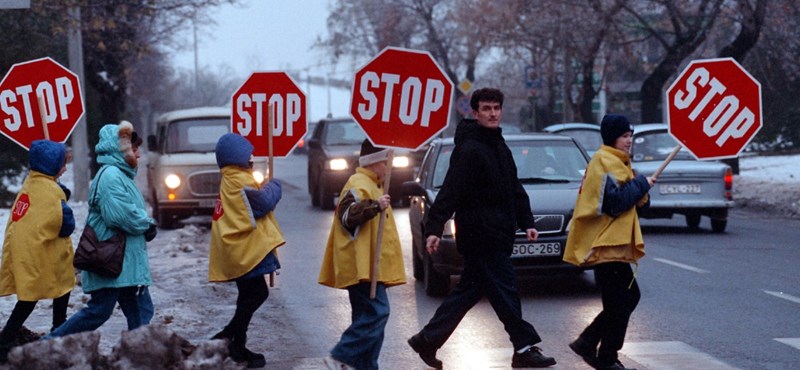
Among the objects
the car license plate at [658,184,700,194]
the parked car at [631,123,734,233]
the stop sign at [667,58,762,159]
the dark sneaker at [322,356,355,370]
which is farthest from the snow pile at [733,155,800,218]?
the dark sneaker at [322,356,355,370]

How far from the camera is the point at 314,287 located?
44.7 feet

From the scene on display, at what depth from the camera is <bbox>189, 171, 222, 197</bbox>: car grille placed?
2147cm

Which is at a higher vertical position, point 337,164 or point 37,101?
point 37,101

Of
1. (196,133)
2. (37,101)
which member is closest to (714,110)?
(37,101)

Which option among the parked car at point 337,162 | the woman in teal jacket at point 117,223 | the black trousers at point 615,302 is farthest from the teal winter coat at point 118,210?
the parked car at point 337,162

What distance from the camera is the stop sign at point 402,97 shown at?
837 centimetres

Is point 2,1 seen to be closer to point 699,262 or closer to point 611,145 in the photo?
point 611,145

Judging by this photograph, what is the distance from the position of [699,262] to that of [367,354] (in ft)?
27.1

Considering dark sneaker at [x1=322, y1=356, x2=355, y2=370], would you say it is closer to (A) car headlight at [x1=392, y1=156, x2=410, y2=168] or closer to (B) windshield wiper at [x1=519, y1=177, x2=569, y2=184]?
(B) windshield wiper at [x1=519, y1=177, x2=569, y2=184]

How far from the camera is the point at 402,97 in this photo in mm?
8445

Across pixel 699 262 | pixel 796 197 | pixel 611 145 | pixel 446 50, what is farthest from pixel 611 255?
pixel 446 50

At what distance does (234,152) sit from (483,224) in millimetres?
1584

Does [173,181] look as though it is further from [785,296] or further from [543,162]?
[785,296]

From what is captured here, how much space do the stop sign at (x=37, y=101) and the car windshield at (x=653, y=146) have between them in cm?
1054
